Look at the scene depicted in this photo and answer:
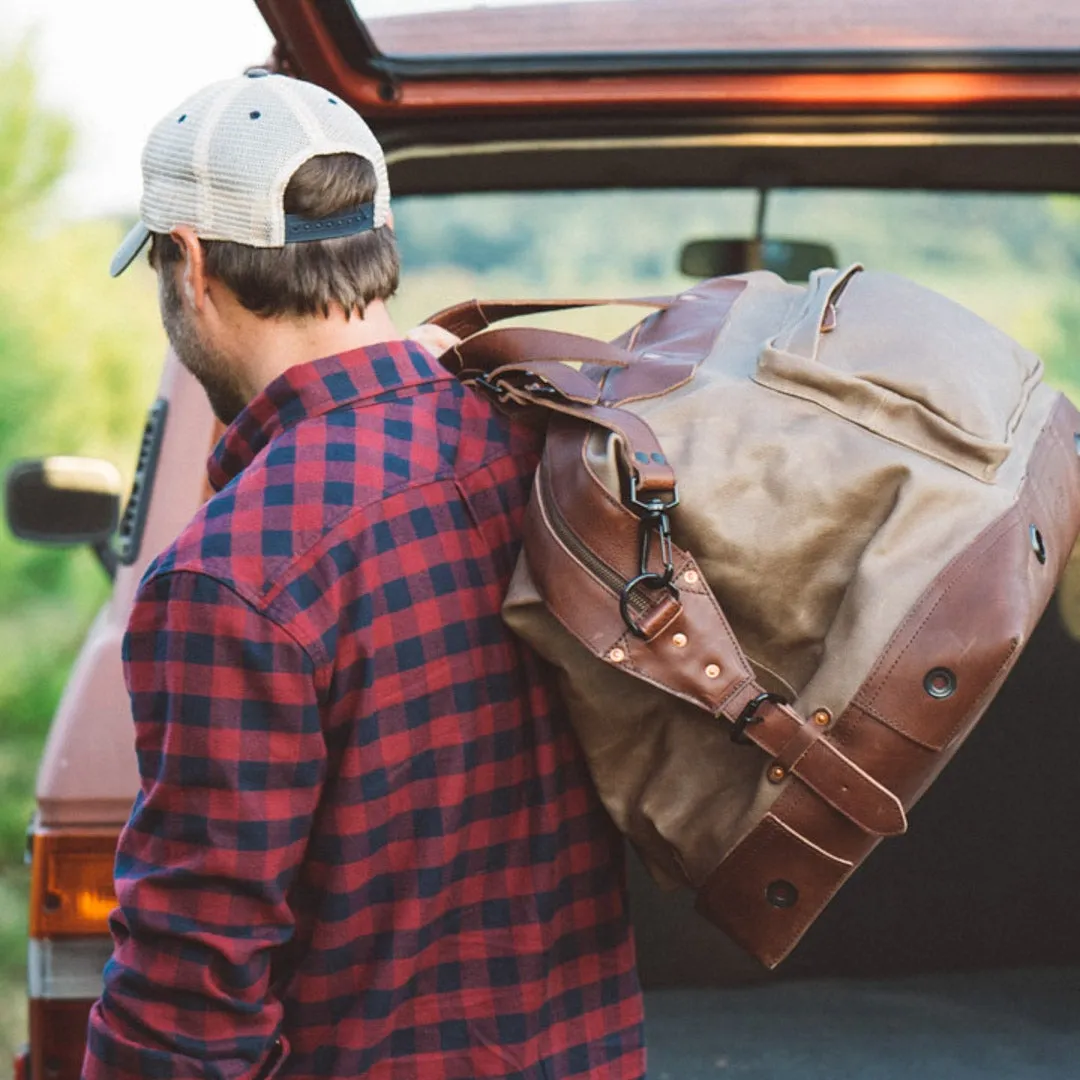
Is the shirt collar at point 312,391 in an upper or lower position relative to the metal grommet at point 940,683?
upper

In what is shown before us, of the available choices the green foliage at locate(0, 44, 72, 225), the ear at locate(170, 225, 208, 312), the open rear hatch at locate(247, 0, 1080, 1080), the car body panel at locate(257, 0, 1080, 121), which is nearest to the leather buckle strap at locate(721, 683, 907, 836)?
the ear at locate(170, 225, 208, 312)

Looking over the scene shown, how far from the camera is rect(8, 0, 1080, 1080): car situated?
6.52 feet

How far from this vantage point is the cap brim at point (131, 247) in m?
1.52

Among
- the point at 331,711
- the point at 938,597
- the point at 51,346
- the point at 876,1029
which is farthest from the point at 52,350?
the point at 938,597

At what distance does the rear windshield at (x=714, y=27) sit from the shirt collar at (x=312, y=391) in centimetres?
82

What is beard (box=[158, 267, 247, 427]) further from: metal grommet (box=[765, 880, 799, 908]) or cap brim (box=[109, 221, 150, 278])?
metal grommet (box=[765, 880, 799, 908])

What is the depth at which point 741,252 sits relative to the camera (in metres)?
2.70

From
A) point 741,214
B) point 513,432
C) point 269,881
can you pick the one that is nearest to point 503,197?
point 741,214

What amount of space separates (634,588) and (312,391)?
0.34 meters

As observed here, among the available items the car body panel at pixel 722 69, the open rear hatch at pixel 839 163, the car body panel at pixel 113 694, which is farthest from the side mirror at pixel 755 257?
the car body panel at pixel 113 694

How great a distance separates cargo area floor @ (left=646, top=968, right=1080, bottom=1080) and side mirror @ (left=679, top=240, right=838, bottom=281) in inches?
46.2

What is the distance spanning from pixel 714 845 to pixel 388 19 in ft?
4.26

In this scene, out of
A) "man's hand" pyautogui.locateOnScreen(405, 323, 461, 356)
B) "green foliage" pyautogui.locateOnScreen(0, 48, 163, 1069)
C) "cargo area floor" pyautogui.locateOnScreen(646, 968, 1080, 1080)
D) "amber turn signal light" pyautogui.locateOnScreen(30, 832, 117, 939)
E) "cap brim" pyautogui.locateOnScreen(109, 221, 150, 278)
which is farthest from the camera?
"green foliage" pyautogui.locateOnScreen(0, 48, 163, 1069)

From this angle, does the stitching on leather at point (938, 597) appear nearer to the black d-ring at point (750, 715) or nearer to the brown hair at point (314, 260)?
the black d-ring at point (750, 715)
